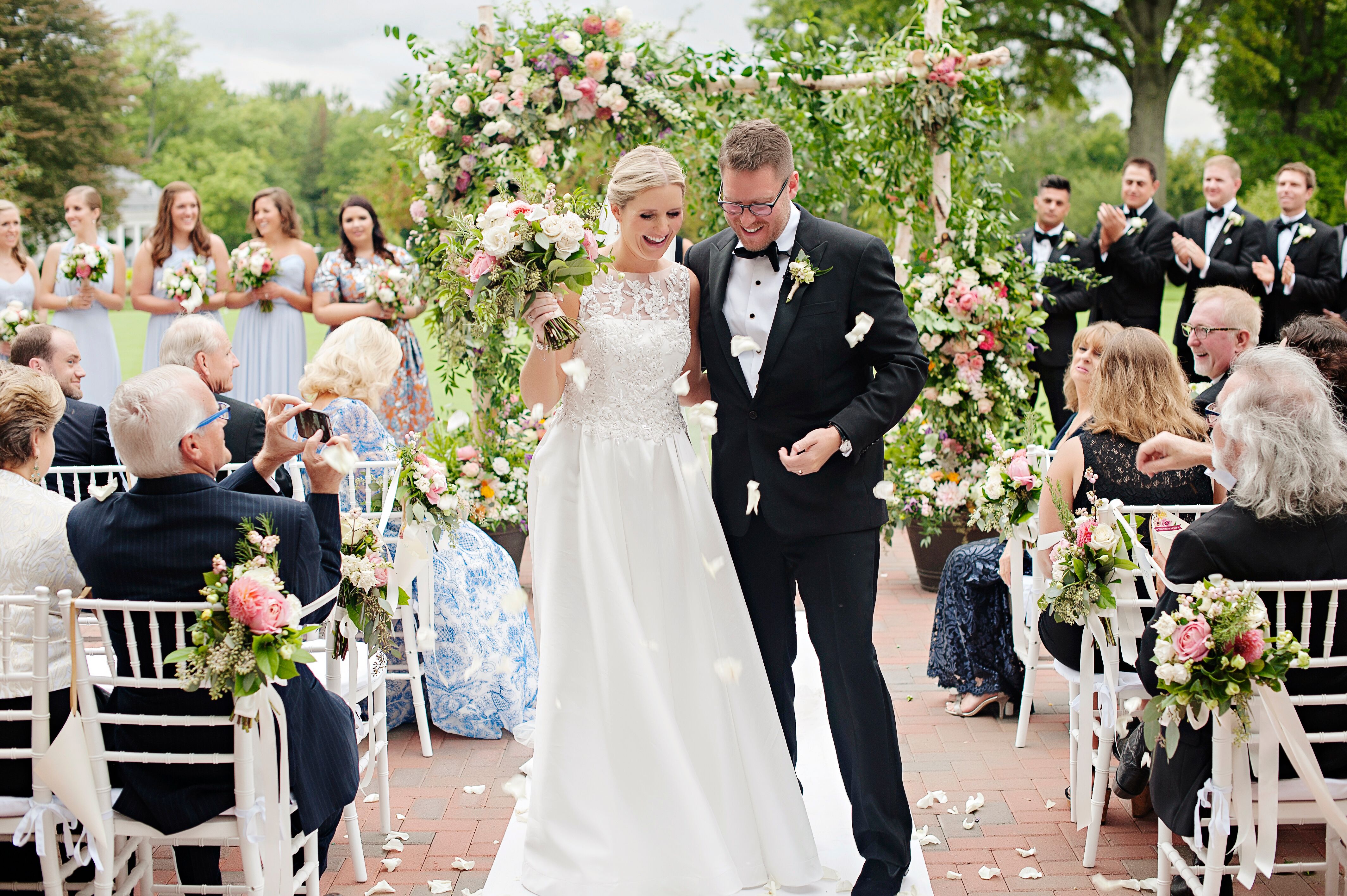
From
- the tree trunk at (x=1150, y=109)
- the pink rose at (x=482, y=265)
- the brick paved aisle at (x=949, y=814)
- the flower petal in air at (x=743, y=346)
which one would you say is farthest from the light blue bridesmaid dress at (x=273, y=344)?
the tree trunk at (x=1150, y=109)

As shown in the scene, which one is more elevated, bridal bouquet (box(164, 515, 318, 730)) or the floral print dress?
the floral print dress

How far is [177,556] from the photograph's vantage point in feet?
8.45

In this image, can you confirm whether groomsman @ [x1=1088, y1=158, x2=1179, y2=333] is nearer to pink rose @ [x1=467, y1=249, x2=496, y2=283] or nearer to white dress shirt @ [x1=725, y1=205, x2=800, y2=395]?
white dress shirt @ [x1=725, y1=205, x2=800, y2=395]

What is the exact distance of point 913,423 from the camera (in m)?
6.79

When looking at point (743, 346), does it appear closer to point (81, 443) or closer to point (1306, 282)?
point (81, 443)

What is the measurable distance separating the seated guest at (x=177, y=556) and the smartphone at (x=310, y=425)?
239 mm

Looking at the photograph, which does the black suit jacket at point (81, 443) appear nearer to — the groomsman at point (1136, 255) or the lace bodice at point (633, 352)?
the lace bodice at point (633, 352)

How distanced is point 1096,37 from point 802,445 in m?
27.9

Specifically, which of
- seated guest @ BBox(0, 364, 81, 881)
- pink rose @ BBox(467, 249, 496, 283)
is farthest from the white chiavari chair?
pink rose @ BBox(467, 249, 496, 283)

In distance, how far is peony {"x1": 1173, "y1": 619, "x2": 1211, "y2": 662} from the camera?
243 centimetres

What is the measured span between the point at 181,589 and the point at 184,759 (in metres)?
0.42

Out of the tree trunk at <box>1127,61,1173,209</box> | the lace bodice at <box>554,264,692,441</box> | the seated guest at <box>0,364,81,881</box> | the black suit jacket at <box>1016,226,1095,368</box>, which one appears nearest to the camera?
the seated guest at <box>0,364,81,881</box>

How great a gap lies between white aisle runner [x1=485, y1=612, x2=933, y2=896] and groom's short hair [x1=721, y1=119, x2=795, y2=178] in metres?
1.39

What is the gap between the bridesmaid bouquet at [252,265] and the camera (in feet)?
24.6
